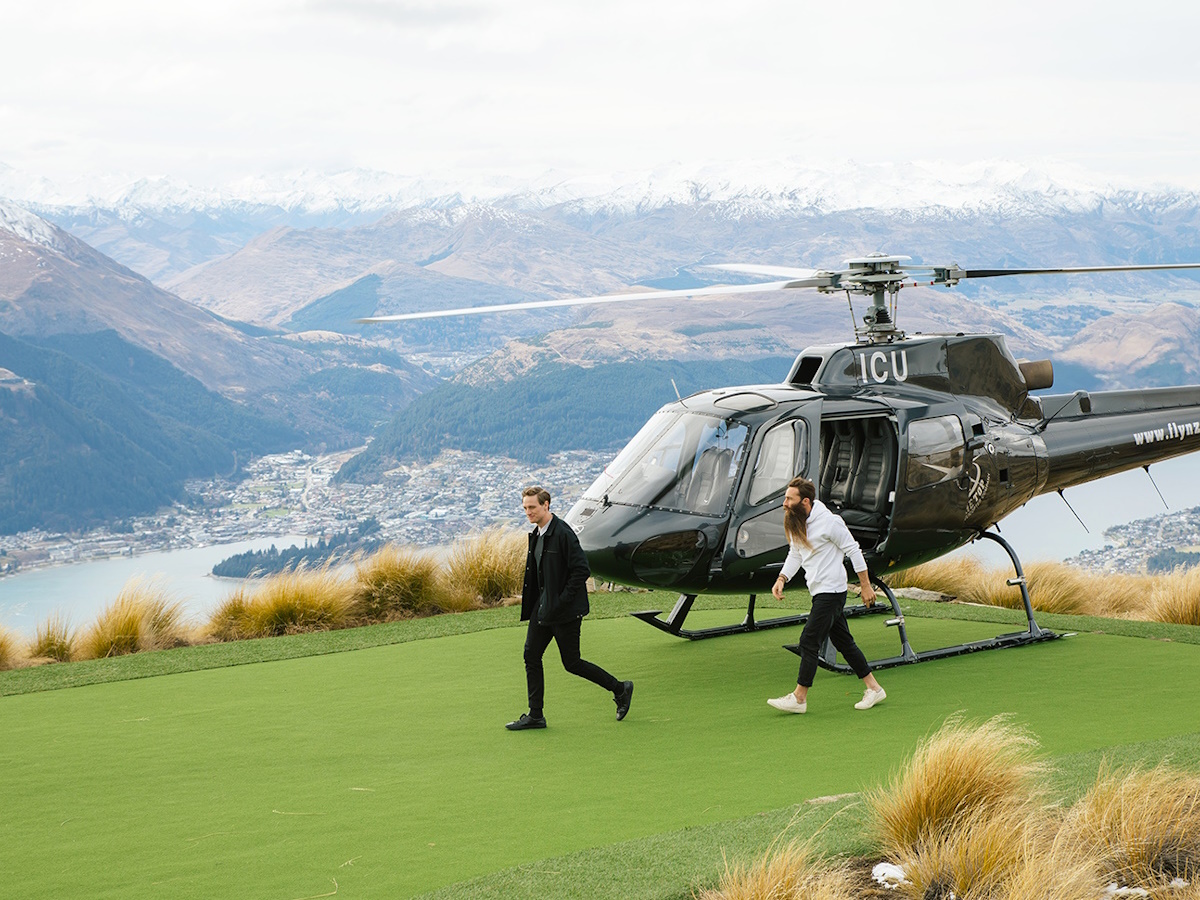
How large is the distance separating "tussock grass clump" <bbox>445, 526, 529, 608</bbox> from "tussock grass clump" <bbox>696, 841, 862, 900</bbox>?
8618 millimetres

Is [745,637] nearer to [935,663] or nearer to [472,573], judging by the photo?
[935,663]

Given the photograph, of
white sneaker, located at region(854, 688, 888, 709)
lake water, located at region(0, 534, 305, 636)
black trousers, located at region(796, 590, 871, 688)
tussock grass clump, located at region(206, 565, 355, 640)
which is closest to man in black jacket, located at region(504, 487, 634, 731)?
black trousers, located at region(796, 590, 871, 688)

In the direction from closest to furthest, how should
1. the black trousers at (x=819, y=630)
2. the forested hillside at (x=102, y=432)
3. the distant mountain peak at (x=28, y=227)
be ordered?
the black trousers at (x=819, y=630), the forested hillside at (x=102, y=432), the distant mountain peak at (x=28, y=227)

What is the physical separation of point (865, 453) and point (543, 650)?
142 inches

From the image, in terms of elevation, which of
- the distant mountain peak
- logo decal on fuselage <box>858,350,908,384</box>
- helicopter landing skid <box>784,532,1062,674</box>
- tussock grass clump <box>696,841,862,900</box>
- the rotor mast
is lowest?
helicopter landing skid <box>784,532,1062,674</box>

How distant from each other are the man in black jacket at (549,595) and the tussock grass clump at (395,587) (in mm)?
5359

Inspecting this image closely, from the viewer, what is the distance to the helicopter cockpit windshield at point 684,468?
8.41m

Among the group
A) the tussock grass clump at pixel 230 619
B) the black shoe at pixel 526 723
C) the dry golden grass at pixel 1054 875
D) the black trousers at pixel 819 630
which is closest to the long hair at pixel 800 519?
the black trousers at pixel 819 630

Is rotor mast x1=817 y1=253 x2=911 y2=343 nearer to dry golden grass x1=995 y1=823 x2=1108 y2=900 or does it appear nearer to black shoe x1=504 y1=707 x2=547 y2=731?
black shoe x1=504 y1=707 x2=547 y2=731

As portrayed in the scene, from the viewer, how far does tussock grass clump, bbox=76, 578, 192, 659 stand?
11.2 metres

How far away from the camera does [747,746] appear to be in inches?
275

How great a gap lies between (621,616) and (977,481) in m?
4.00

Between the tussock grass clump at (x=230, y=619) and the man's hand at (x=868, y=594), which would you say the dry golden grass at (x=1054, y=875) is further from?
the tussock grass clump at (x=230, y=619)

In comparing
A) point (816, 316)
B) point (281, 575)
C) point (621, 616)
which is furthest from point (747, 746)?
point (816, 316)
